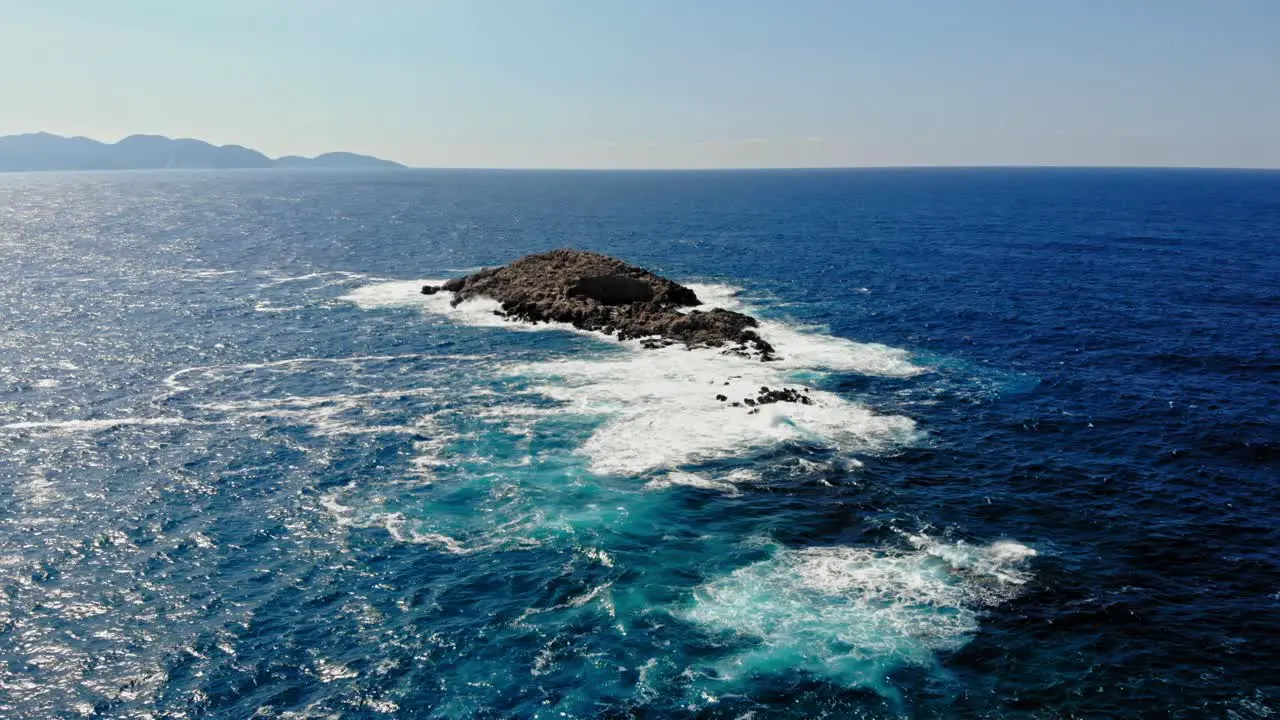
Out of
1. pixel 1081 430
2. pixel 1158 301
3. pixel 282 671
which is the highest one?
pixel 1158 301

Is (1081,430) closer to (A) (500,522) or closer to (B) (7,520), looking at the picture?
(A) (500,522)

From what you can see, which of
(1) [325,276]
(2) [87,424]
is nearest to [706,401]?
(2) [87,424]

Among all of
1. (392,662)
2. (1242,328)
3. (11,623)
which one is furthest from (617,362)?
(1242,328)

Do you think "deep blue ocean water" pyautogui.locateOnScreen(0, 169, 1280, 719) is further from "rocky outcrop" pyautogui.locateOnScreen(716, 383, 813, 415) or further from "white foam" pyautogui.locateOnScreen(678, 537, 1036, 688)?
"rocky outcrop" pyautogui.locateOnScreen(716, 383, 813, 415)

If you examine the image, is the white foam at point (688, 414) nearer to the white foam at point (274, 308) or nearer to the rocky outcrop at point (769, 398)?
the rocky outcrop at point (769, 398)

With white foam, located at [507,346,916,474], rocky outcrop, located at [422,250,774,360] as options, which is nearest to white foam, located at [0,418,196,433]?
white foam, located at [507,346,916,474]

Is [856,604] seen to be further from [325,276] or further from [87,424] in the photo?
[325,276]

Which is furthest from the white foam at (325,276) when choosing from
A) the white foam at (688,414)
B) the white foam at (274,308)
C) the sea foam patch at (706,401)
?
the white foam at (688,414)
